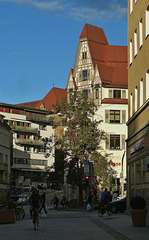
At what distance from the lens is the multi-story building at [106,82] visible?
77438 mm

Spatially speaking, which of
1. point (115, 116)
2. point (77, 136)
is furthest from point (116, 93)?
point (77, 136)

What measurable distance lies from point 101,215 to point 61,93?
4099 inches

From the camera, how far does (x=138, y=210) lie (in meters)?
22.5

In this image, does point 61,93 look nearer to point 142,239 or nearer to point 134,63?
point 134,63

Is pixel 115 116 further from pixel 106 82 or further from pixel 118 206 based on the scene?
pixel 118 206

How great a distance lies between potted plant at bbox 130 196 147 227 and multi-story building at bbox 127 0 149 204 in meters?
2.58

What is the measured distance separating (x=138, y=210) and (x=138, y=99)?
388 inches

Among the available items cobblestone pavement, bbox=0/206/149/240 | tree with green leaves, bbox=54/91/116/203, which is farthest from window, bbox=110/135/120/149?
cobblestone pavement, bbox=0/206/149/240

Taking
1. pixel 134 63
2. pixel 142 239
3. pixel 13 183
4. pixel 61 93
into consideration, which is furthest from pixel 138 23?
pixel 61 93

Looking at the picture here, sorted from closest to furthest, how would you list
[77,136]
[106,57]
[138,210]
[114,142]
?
[138,210] < [77,136] < [114,142] < [106,57]

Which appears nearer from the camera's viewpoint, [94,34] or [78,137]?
[78,137]

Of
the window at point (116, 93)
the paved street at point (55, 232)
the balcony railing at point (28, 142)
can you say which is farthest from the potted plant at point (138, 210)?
the balcony railing at point (28, 142)

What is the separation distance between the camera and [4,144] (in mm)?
85938

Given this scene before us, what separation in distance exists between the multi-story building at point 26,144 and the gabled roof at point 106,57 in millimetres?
34929
